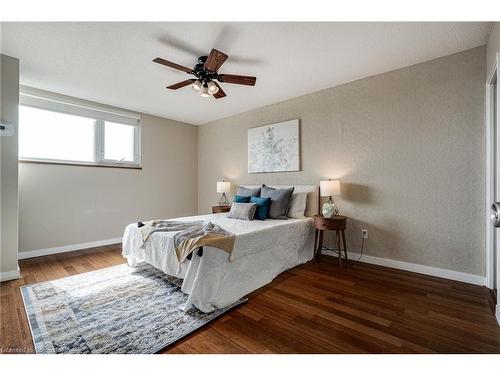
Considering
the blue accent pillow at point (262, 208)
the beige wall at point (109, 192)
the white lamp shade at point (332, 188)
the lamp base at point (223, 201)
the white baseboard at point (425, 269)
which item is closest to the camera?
the white baseboard at point (425, 269)

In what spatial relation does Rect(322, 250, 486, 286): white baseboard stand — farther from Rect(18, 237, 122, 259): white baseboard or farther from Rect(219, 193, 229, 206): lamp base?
Rect(18, 237, 122, 259): white baseboard

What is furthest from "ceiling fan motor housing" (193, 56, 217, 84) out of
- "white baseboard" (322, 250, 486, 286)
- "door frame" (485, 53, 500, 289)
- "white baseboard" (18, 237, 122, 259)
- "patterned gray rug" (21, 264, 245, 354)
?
"white baseboard" (18, 237, 122, 259)

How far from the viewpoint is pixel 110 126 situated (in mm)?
4059

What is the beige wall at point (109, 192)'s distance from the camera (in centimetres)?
327

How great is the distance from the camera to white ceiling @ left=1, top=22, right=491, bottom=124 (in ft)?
6.55

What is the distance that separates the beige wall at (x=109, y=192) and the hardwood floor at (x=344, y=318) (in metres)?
1.08

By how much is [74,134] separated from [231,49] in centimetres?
312

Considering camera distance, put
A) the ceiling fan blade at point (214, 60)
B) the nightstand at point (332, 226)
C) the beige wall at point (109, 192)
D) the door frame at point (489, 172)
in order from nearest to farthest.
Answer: the ceiling fan blade at point (214, 60)
the door frame at point (489, 172)
the nightstand at point (332, 226)
the beige wall at point (109, 192)

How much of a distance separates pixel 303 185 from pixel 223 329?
248 cm

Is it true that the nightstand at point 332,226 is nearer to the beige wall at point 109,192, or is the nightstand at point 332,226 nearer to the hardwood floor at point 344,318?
the hardwood floor at point 344,318

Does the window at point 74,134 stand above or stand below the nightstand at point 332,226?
above

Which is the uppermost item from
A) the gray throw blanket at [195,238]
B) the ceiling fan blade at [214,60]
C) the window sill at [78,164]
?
the ceiling fan blade at [214,60]

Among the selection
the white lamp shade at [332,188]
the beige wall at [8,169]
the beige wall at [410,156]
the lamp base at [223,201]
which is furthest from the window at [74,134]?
the white lamp shade at [332,188]

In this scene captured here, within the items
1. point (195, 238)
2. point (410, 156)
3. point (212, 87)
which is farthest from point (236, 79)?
point (410, 156)
